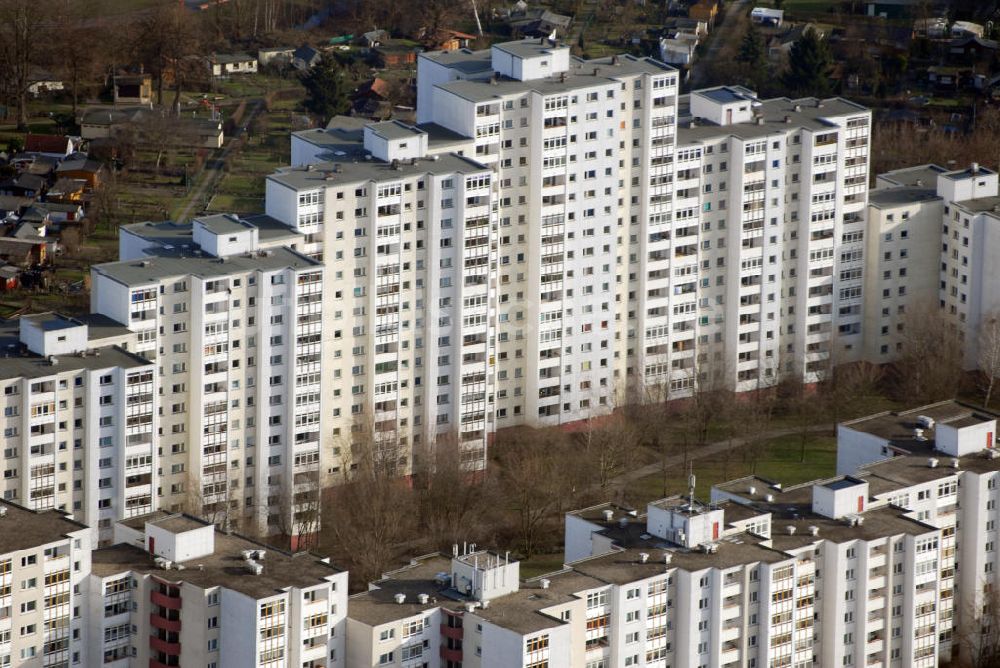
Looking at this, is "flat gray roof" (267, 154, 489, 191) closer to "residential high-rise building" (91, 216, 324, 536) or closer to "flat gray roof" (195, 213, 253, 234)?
"residential high-rise building" (91, 216, 324, 536)

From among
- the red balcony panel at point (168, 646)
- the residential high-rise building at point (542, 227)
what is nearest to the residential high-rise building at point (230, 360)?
the residential high-rise building at point (542, 227)

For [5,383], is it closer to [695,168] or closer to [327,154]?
[327,154]

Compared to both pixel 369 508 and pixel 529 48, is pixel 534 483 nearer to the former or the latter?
pixel 369 508

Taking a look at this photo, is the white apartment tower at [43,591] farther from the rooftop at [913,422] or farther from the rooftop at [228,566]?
the rooftop at [913,422]

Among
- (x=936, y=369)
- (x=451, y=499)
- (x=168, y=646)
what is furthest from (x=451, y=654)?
(x=936, y=369)

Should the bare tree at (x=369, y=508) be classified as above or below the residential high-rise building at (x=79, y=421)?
below

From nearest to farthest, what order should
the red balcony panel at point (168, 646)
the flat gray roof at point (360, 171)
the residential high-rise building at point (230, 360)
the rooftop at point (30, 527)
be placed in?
1. the rooftop at point (30, 527)
2. the red balcony panel at point (168, 646)
3. the residential high-rise building at point (230, 360)
4. the flat gray roof at point (360, 171)

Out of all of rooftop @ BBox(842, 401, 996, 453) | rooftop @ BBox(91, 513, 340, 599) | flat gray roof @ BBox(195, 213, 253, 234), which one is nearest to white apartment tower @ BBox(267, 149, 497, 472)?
flat gray roof @ BBox(195, 213, 253, 234)
